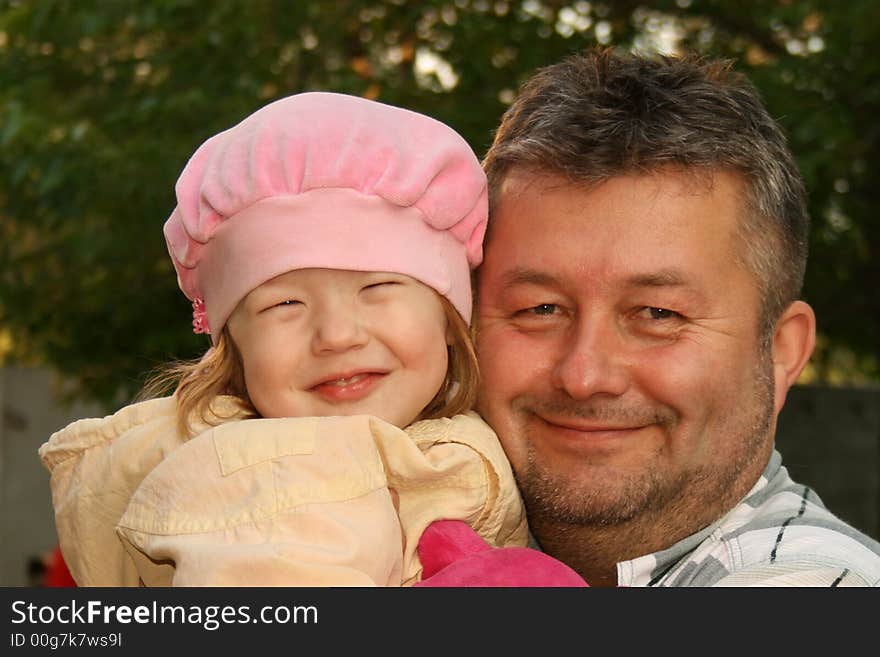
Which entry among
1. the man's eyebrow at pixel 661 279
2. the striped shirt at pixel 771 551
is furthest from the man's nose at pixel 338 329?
the striped shirt at pixel 771 551

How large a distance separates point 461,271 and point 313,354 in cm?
36

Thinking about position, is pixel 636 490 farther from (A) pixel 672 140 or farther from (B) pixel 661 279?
(A) pixel 672 140

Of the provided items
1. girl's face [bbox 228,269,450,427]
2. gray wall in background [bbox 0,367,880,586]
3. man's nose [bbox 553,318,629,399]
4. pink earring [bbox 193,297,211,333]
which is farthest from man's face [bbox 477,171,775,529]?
gray wall in background [bbox 0,367,880,586]

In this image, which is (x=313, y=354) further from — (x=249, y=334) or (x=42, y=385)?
(x=42, y=385)

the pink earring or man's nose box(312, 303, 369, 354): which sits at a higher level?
man's nose box(312, 303, 369, 354)

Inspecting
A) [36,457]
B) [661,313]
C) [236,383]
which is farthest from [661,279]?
[36,457]

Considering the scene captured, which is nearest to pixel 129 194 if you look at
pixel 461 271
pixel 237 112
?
pixel 237 112

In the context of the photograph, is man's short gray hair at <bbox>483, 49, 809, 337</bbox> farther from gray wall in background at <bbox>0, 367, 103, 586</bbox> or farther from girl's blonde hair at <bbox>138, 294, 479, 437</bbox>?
gray wall in background at <bbox>0, 367, 103, 586</bbox>

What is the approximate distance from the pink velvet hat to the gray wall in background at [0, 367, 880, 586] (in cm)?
674

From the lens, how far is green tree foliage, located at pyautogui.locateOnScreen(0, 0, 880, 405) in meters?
5.64

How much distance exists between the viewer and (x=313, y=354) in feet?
7.26
